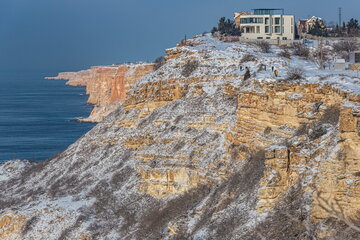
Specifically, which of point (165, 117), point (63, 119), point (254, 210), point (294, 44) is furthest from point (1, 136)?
point (254, 210)

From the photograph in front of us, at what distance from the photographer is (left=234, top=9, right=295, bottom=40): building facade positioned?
72.6m

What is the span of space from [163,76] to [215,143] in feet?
47.1

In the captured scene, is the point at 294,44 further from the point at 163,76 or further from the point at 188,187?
the point at 188,187

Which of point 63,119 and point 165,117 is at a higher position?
point 165,117

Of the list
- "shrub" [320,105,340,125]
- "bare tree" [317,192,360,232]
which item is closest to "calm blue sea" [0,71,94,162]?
"shrub" [320,105,340,125]

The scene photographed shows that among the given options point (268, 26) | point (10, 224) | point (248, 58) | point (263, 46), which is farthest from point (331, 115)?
point (268, 26)

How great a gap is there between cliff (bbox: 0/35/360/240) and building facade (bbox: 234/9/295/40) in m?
10.5

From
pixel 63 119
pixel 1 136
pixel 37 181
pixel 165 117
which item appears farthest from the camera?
pixel 63 119

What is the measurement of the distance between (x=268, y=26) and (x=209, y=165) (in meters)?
33.9

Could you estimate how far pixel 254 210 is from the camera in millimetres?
32781

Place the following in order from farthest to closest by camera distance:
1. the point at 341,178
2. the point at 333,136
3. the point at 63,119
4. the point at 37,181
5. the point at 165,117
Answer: the point at 63,119 → the point at 37,181 → the point at 165,117 → the point at 333,136 → the point at 341,178

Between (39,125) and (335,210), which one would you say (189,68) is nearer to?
(335,210)

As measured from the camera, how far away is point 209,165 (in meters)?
41.8

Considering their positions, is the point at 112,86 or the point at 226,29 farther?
the point at 112,86
